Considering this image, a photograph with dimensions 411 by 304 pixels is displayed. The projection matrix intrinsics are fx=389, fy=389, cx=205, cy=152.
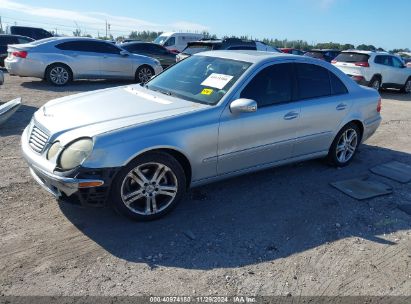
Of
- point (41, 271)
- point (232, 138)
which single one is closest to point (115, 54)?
point (232, 138)

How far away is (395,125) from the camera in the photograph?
29.3ft

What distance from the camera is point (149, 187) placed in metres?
3.76

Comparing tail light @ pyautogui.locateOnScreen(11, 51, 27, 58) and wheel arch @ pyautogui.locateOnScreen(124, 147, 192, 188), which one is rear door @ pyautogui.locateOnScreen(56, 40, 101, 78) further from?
wheel arch @ pyautogui.locateOnScreen(124, 147, 192, 188)

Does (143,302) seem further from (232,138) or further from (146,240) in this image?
(232,138)

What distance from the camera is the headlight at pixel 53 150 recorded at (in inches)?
137

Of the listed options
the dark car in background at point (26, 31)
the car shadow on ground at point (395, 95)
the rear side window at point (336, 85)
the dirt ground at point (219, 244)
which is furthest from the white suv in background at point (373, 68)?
the dark car in background at point (26, 31)

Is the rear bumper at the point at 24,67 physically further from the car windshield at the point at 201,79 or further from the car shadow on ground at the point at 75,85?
the car windshield at the point at 201,79

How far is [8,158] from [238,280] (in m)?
3.86

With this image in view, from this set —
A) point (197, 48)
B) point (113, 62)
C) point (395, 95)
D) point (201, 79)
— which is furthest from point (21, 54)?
point (395, 95)

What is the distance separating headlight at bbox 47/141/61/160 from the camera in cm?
348

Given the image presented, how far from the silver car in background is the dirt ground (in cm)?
738

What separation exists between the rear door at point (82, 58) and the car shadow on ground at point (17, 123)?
12.4ft

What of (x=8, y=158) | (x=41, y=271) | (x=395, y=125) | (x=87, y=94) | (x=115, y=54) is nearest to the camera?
(x=41, y=271)

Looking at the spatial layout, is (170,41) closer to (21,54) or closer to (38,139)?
(21,54)
